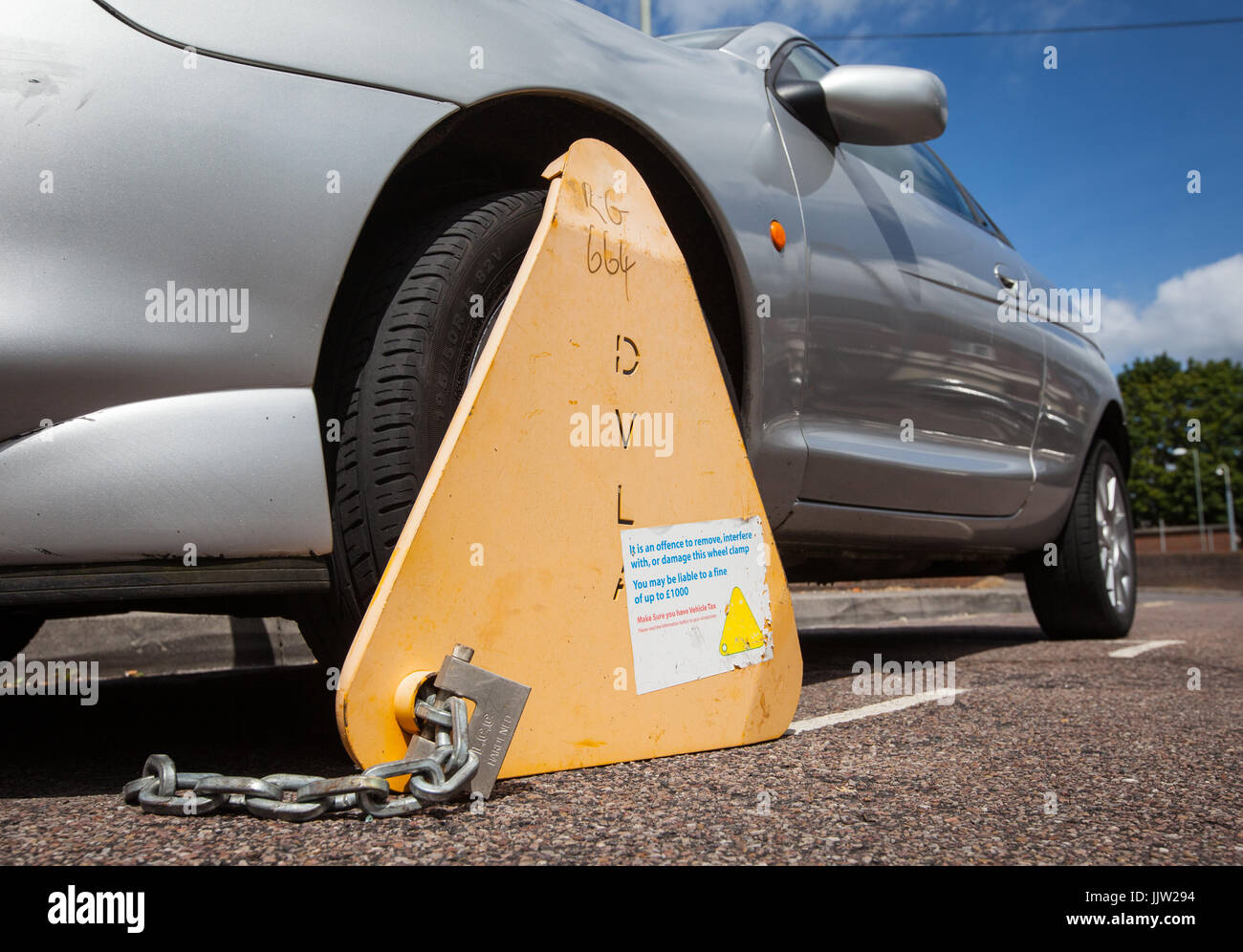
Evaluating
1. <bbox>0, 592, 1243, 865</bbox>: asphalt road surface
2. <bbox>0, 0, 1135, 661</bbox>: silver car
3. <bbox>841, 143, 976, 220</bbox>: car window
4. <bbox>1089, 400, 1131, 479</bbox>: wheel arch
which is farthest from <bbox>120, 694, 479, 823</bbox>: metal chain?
<bbox>1089, 400, 1131, 479</bbox>: wheel arch

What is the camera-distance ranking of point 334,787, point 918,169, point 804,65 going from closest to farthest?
point 334,787 < point 804,65 < point 918,169

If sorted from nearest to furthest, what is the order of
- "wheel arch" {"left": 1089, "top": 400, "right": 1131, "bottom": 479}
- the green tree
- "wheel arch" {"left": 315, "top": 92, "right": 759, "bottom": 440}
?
1. "wheel arch" {"left": 315, "top": 92, "right": 759, "bottom": 440}
2. "wheel arch" {"left": 1089, "top": 400, "right": 1131, "bottom": 479}
3. the green tree

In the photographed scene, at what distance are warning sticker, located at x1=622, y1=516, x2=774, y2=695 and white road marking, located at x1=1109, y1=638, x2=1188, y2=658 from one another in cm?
230

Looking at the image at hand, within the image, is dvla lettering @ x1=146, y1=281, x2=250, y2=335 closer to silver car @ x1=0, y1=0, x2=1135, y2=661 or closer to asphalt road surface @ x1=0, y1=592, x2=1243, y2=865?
silver car @ x1=0, y1=0, x2=1135, y2=661

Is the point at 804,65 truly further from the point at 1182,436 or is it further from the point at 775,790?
the point at 1182,436

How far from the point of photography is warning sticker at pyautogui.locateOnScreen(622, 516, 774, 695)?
5.61 ft

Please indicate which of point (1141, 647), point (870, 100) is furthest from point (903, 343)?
point (1141, 647)

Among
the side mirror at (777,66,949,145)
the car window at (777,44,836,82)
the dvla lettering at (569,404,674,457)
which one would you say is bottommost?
the dvla lettering at (569,404,674,457)

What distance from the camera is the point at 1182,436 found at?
6638cm

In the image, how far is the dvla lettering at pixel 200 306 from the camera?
→ 1.40 m

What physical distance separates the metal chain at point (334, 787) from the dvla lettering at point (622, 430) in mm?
492

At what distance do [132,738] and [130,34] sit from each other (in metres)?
1.36

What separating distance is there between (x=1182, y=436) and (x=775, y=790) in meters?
74.4
